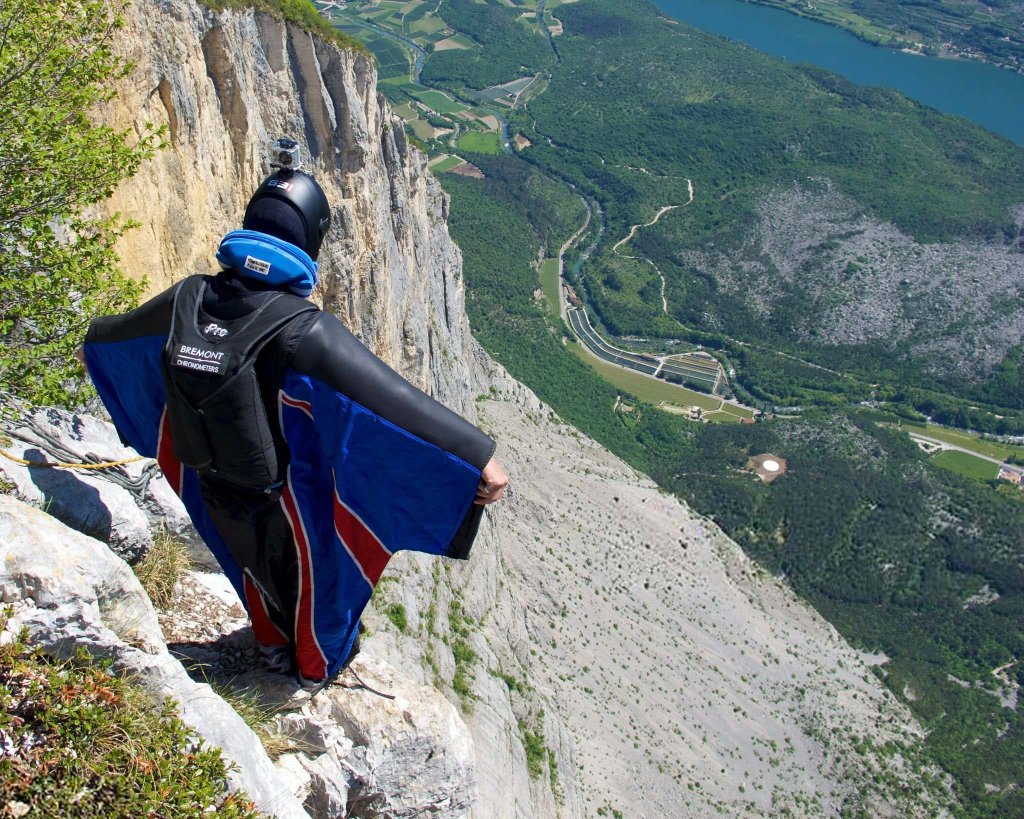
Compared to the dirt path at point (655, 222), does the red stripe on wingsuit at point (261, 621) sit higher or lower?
higher

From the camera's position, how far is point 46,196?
612cm

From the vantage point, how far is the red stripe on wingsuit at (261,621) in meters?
5.77

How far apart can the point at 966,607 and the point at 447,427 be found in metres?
60.1

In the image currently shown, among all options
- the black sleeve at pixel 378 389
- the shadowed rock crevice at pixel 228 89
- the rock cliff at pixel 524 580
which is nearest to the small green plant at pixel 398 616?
the rock cliff at pixel 524 580

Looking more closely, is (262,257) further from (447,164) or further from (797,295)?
(447,164)

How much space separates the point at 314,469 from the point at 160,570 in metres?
1.99

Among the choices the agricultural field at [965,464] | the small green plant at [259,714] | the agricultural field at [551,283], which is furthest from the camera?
the agricultural field at [551,283]

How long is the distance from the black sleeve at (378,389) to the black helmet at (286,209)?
1.62ft

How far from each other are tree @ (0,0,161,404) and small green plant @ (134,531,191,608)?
125 cm

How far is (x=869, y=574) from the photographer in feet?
181

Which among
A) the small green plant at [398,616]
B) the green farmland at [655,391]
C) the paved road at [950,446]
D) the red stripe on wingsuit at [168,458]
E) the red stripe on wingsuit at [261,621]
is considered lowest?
the green farmland at [655,391]

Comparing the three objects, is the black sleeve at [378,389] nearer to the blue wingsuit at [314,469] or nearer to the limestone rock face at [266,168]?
the blue wingsuit at [314,469]

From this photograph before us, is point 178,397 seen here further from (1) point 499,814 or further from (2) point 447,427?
(1) point 499,814

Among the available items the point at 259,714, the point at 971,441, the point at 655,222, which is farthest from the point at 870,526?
the point at 259,714
